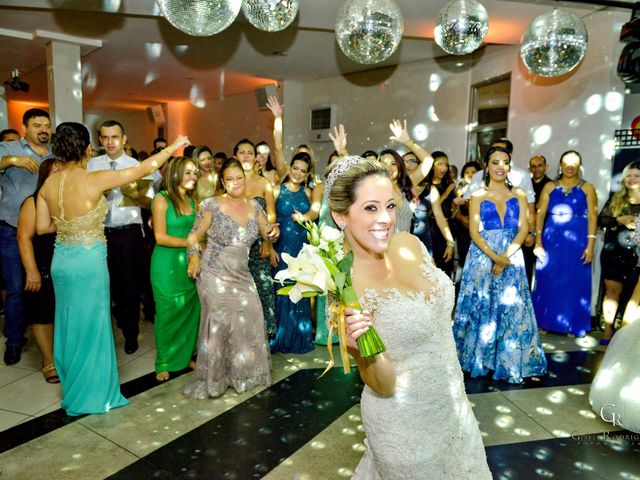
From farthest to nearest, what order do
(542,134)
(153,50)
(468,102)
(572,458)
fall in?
(153,50), (468,102), (542,134), (572,458)

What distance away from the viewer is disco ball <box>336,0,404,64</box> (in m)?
3.01

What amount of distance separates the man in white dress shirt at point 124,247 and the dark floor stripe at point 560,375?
2.73 m

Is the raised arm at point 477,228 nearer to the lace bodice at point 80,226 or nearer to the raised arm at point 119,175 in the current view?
the raised arm at point 119,175

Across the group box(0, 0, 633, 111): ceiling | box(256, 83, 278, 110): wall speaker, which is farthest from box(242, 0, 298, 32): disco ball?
→ box(256, 83, 278, 110): wall speaker

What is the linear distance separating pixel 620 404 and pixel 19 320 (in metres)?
4.23

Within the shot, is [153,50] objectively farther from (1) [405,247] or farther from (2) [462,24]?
(1) [405,247]

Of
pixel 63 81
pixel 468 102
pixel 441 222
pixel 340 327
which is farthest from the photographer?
pixel 468 102

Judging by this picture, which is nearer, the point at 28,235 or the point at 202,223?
the point at 28,235

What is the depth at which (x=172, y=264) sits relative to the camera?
11.5 feet

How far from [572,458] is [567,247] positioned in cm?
255

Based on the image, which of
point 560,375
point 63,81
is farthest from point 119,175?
point 63,81

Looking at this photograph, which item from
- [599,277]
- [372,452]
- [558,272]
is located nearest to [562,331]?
[558,272]

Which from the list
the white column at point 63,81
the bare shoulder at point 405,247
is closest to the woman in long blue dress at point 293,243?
the bare shoulder at point 405,247

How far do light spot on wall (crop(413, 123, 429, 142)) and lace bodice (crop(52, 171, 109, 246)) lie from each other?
5.71 meters
